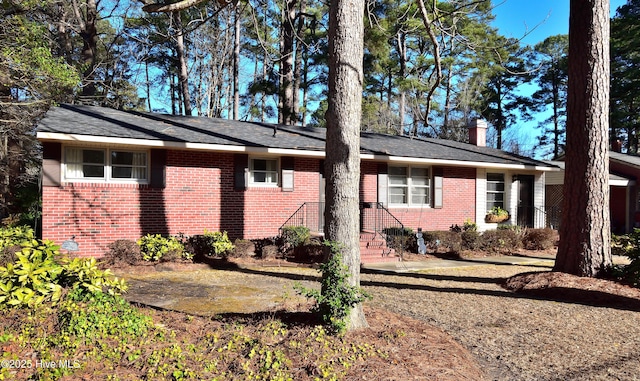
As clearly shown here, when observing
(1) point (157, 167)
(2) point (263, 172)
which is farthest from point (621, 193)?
(1) point (157, 167)

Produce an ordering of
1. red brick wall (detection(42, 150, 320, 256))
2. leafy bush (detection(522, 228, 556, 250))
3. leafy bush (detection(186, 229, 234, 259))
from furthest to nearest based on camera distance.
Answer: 1. leafy bush (detection(522, 228, 556, 250))
2. leafy bush (detection(186, 229, 234, 259))
3. red brick wall (detection(42, 150, 320, 256))

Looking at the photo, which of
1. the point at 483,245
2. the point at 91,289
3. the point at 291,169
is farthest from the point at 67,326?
the point at 483,245

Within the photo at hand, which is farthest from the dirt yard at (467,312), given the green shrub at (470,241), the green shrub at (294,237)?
the green shrub at (470,241)

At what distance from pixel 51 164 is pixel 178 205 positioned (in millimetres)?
2910

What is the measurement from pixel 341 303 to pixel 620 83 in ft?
117

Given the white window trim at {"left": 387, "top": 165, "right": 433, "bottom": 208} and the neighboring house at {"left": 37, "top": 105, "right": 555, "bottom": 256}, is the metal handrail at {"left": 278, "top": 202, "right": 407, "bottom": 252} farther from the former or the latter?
the white window trim at {"left": 387, "top": 165, "right": 433, "bottom": 208}

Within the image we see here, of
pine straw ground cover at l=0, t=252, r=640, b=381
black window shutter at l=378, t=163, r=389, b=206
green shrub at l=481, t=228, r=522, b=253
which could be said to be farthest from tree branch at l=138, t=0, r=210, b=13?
green shrub at l=481, t=228, r=522, b=253

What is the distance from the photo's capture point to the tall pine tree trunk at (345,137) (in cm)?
467

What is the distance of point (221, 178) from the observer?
11.0 m

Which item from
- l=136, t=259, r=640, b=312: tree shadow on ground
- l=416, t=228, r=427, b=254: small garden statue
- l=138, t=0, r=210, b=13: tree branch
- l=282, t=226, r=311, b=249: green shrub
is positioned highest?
l=138, t=0, r=210, b=13: tree branch

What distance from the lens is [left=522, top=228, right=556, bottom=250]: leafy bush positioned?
44.2 feet

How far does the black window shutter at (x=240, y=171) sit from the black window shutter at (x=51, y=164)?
4049mm

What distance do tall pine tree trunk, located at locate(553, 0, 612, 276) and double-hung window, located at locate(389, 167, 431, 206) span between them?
575 centimetres

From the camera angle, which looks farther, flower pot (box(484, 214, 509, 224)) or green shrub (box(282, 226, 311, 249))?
flower pot (box(484, 214, 509, 224))
